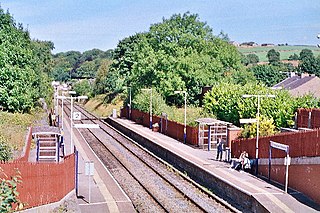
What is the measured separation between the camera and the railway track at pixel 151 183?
802 inches

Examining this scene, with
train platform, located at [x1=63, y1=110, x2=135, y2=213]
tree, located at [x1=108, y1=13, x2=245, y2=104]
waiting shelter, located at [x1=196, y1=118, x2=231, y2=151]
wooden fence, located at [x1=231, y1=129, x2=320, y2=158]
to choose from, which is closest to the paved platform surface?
train platform, located at [x1=63, y1=110, x2=135, y2=213]

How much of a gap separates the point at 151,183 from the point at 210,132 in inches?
385

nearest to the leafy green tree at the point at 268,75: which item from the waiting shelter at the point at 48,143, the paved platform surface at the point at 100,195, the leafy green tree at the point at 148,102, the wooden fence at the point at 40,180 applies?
the leafy green tree at the point at 148,102

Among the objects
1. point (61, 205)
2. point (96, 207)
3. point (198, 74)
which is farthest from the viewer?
point (198, 74)

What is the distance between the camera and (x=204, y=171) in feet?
82.2

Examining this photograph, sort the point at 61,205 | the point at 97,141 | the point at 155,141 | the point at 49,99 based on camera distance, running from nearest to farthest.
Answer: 1. the point at 61,205
2. the point at 155,141
3. the point at 97,141
4. the point at 49,99

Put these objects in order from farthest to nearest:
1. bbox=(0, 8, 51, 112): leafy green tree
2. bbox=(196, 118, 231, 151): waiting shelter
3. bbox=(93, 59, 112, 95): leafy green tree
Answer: bbox=(93, 59, 112, 95): leafy green tree → bbox=(0, 8, 51, 112): leafy green tree → bbox=(196, 118, 231, 151): waiting shelter

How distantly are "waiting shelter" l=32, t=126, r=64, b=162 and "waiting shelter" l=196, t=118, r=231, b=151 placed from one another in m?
11.1

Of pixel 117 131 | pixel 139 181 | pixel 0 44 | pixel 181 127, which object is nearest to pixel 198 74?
pixel 117 131

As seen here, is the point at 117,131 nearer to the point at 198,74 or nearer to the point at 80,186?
the point at 198,74

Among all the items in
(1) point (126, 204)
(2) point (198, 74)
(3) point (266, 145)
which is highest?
(2) point (198, 74)

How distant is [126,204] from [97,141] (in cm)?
2241

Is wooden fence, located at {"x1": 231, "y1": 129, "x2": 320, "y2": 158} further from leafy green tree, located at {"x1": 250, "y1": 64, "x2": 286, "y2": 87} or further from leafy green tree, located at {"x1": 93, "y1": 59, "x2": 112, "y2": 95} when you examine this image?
leafy green tree, located at {"x1": 93, "y1": 59, "x2": 112, "y2": 95}

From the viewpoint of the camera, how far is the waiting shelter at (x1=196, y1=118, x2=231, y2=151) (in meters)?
33.8
